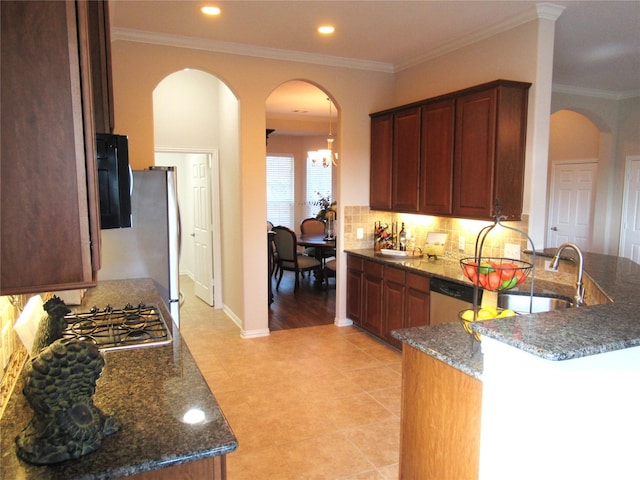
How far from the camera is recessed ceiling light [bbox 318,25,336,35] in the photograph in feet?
12.7

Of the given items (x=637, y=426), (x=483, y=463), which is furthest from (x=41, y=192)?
(x=637, y=426)

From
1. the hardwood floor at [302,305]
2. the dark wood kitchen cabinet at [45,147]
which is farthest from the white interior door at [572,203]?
the dark wood kitchen cabinet at [45,147]

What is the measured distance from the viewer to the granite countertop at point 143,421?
1146 millimetres

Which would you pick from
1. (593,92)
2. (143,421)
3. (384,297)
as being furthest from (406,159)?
(143,421)

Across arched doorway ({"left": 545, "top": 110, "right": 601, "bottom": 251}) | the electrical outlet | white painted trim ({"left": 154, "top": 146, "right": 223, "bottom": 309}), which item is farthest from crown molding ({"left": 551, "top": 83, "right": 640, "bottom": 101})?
white painted trim ({"left": 154, "top": 146, "right": 223, "bottom": 309})

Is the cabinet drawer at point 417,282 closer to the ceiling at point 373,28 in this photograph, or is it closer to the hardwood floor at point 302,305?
A: the hardwood floor at point 302,305

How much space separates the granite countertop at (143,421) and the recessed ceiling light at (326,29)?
2984 mm

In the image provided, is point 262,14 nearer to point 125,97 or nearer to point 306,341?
point 125,97

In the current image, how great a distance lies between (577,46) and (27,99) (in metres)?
4.91

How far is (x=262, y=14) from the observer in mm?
3598

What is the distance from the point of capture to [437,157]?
4.19m

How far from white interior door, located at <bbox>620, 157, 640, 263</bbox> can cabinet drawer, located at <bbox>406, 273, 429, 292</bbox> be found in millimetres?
4260

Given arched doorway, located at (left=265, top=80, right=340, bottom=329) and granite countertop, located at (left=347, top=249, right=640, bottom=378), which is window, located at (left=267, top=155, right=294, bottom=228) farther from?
granite countertop, located at (left=347, top=249, right=640, bottom=378)

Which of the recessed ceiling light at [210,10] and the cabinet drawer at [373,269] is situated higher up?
the recessed ceiling light at [210,10]
